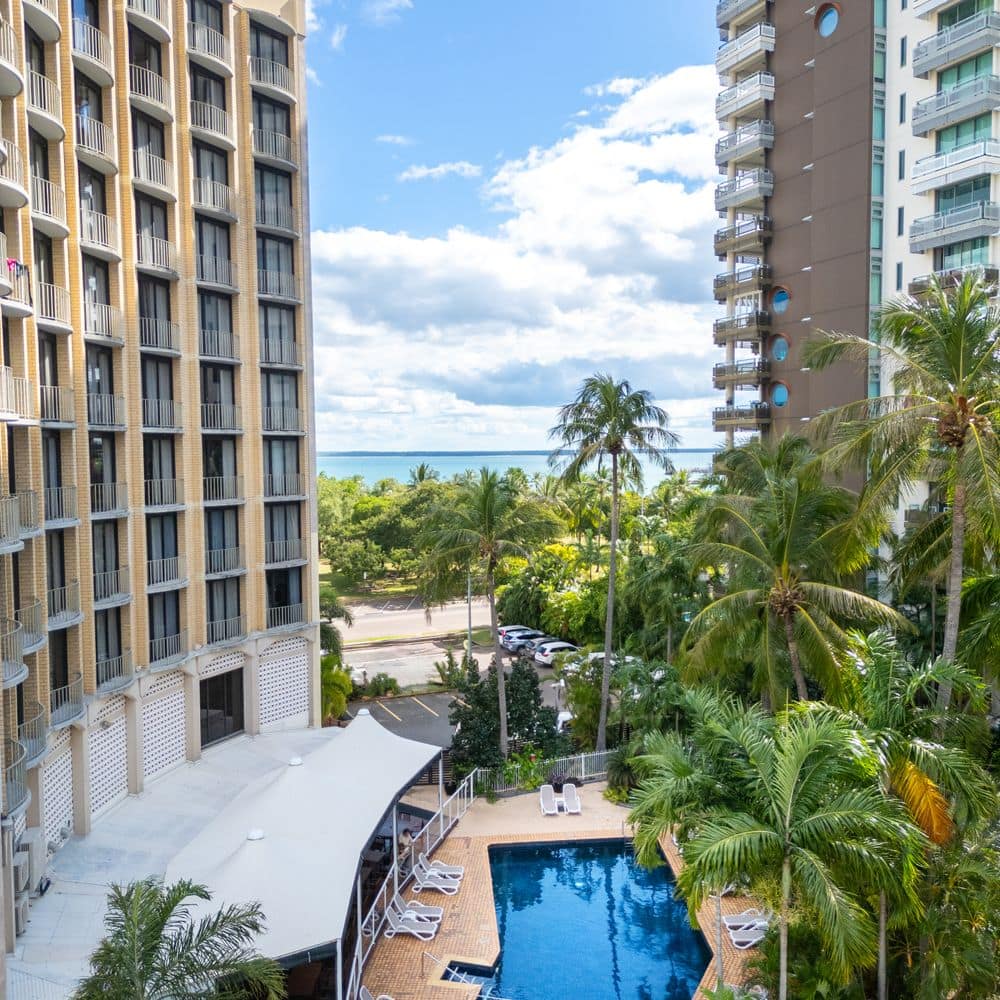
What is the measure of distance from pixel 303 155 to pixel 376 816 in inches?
845

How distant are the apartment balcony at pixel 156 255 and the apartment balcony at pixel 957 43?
25.4 metres

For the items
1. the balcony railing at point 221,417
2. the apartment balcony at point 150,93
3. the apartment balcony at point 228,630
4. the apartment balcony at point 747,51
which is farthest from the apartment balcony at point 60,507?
the apartment balcony at point 747,51

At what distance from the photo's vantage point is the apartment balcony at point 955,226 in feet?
94.4

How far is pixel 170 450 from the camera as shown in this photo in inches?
1032

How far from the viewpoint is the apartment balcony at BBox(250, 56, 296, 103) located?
93.2 feet

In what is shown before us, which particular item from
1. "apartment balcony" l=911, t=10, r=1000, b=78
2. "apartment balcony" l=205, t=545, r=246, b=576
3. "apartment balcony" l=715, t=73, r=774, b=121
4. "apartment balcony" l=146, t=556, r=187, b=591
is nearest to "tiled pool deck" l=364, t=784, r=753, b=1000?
"apartment balcony" l=205, t=545, r=246, b=576

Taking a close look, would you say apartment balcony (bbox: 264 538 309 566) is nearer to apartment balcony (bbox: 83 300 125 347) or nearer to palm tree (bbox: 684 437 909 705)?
apartment balcony (bbox: 83 300 125 347)

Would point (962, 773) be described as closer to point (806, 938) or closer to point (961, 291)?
point (806, 938)

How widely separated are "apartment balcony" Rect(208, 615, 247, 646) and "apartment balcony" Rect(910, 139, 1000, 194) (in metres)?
27.0

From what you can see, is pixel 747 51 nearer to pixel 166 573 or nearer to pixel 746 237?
pixel 746 237

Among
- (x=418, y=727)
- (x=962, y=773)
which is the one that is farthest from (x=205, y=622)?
(x=962, y=773)

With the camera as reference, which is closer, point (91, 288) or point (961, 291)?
point (961, 291)

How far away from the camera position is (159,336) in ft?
83.7

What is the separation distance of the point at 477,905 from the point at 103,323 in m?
16.9
